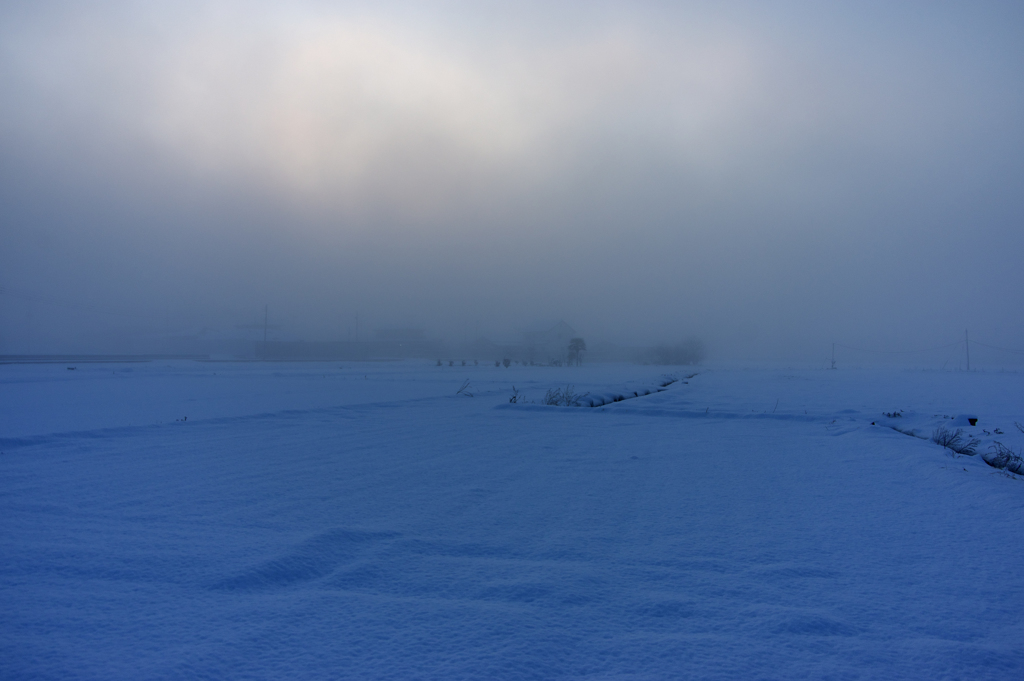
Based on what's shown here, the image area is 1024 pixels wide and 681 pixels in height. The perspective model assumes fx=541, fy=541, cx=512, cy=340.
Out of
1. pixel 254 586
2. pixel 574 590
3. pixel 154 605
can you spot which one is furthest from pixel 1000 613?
pixel 154 605

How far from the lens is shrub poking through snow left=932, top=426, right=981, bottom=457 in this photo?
23.2 ft

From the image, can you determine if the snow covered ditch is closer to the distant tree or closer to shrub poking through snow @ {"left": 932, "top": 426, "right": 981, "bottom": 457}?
shrub poking through snow @ {"left": 932, "top": 426, "right": 981, "bottom": 457}

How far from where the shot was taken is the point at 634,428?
9.02 metres

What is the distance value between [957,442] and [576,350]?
59963 mm

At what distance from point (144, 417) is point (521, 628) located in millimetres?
9561

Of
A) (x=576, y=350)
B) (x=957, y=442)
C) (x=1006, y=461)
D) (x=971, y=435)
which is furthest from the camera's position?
(x=576, y=350)

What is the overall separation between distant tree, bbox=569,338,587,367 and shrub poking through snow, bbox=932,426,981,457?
58697 millimetres

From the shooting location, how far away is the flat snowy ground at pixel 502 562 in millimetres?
2035

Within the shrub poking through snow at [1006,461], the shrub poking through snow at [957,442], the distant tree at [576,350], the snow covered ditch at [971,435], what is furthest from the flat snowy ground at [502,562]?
the distant tree at [576,350]

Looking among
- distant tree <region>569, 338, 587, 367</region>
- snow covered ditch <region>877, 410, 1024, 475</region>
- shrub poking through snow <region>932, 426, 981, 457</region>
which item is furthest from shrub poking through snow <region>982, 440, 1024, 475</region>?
distant tree <region>569, 338, 587, 367</region>

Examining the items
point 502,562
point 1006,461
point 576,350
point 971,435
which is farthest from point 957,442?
point 576,350

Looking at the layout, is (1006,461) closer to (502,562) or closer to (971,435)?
(971,435)

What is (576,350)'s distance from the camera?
6744 cm

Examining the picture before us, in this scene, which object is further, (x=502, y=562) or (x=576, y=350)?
(x=576, y=350)
